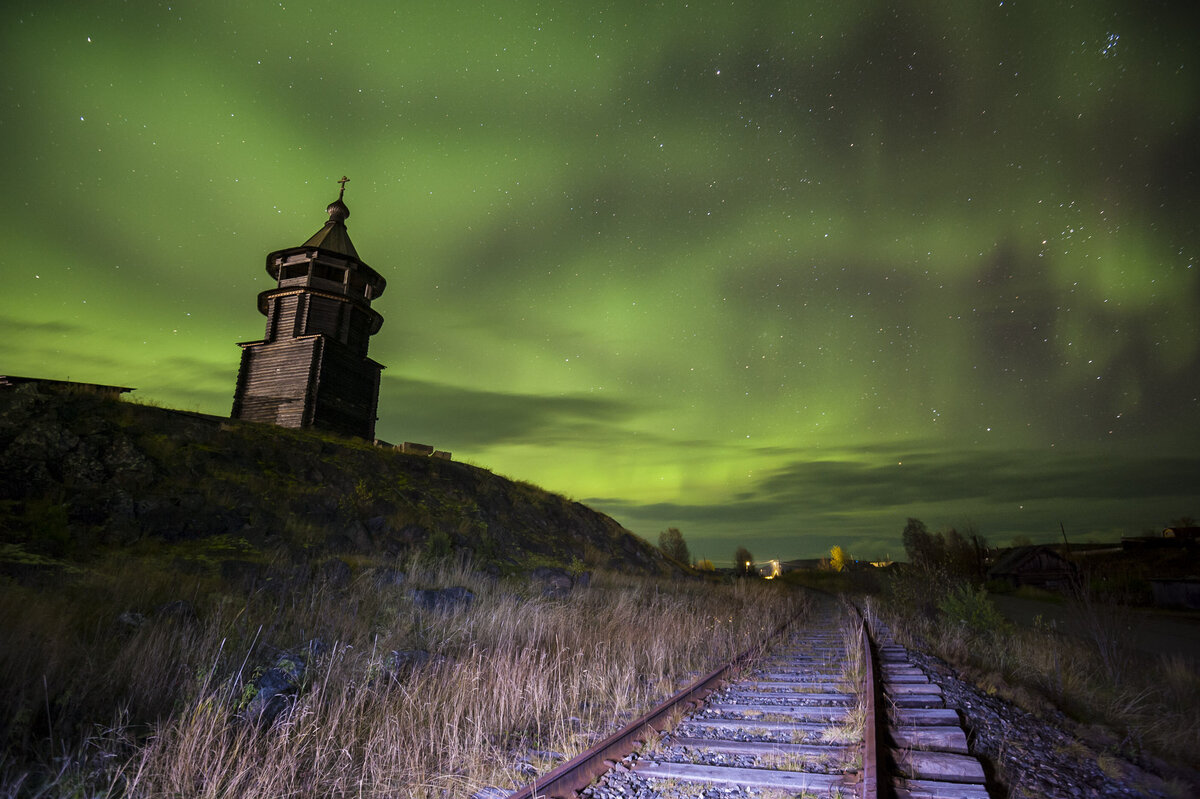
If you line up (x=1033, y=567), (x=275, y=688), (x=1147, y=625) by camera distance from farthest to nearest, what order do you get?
1. (x=1033, y=567)
2. (x=1147, y=625)
3. (x=275, y=688)

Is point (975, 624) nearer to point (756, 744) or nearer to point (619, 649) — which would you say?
point (619, 649)

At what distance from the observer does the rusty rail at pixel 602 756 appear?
3191 mm

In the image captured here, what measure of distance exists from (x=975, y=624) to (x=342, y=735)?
38.3ft

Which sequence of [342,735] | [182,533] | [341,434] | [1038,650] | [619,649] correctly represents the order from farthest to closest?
[341,434] → [182,533] → [1038,650] → [619,649] → [342,735]

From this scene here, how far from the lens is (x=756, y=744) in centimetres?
403

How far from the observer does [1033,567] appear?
48.0 m

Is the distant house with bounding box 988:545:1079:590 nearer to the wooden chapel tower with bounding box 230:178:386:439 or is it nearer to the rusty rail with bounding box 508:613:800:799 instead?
the wooden chapel tower with bounding box 230:178:386:439

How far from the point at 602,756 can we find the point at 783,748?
4.30ft

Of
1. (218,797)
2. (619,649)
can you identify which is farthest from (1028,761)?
(218,797)

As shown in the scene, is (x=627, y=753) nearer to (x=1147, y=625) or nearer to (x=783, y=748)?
(x=783, y=748)

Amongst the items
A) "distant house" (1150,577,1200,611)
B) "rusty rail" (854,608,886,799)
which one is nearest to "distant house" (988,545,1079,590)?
"distant house" (1150,577,1200,611)

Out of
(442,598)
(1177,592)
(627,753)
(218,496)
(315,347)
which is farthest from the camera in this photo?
(1177,592)

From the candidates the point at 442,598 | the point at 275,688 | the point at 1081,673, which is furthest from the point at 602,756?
the point at 1081,673

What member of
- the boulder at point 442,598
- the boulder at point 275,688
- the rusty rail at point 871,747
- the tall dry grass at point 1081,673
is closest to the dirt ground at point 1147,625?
the tall dry grass at point 1081,673
